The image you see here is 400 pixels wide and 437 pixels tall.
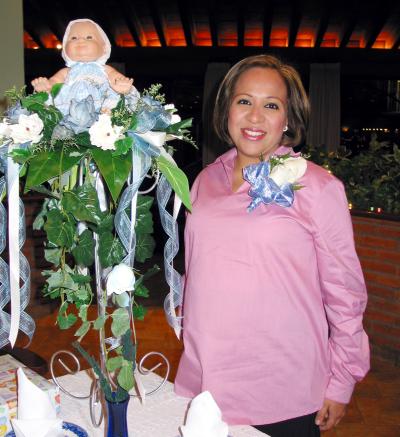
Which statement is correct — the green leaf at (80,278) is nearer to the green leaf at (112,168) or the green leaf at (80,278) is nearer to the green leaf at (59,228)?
the green leaf at (59,228)

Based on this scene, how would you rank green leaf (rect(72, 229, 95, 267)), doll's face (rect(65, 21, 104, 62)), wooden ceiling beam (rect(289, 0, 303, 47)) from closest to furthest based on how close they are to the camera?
green leaf (rect(72, 229, 95, 267)), doll's face (rect(65, 21, 104, 62)), wooden ceiling beam (rect(289, 0, 303, 47))

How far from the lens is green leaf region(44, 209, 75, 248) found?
95 centimetres

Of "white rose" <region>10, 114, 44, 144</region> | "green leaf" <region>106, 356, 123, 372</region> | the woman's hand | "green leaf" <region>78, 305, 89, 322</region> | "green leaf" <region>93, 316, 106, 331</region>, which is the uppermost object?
"white rose" <region>10, 114, 44, 144</region>

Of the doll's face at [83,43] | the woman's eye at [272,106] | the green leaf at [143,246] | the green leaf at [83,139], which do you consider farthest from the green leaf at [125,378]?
the woman's eye at [272,106]

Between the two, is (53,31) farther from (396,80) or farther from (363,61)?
(396,80)

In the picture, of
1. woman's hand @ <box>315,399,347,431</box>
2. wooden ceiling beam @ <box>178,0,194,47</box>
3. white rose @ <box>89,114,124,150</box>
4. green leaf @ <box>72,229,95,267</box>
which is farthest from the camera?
wooden ceiling beam @ <box>178,0,194,47</box>

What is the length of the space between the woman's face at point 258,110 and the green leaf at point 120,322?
0.65 m

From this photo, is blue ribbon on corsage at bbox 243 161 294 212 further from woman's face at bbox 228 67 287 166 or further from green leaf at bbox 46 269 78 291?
green leaf at bbox 46 269 78 291

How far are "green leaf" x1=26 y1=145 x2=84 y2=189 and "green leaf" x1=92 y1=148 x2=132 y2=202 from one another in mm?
44

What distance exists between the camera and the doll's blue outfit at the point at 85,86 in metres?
1.07

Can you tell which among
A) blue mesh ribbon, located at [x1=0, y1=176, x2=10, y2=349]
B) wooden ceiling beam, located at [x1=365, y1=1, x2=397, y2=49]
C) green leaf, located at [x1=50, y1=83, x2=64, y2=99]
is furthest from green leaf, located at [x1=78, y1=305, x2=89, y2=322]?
wooden ceiling beam, located at [x1=365, y1=1, x2=397, y2=49]

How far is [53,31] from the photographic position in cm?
898

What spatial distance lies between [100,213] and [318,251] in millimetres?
609

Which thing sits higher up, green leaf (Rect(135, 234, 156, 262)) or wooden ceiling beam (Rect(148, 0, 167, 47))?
wooden ceiling beam (Rect(148, 0, 167, 47))
